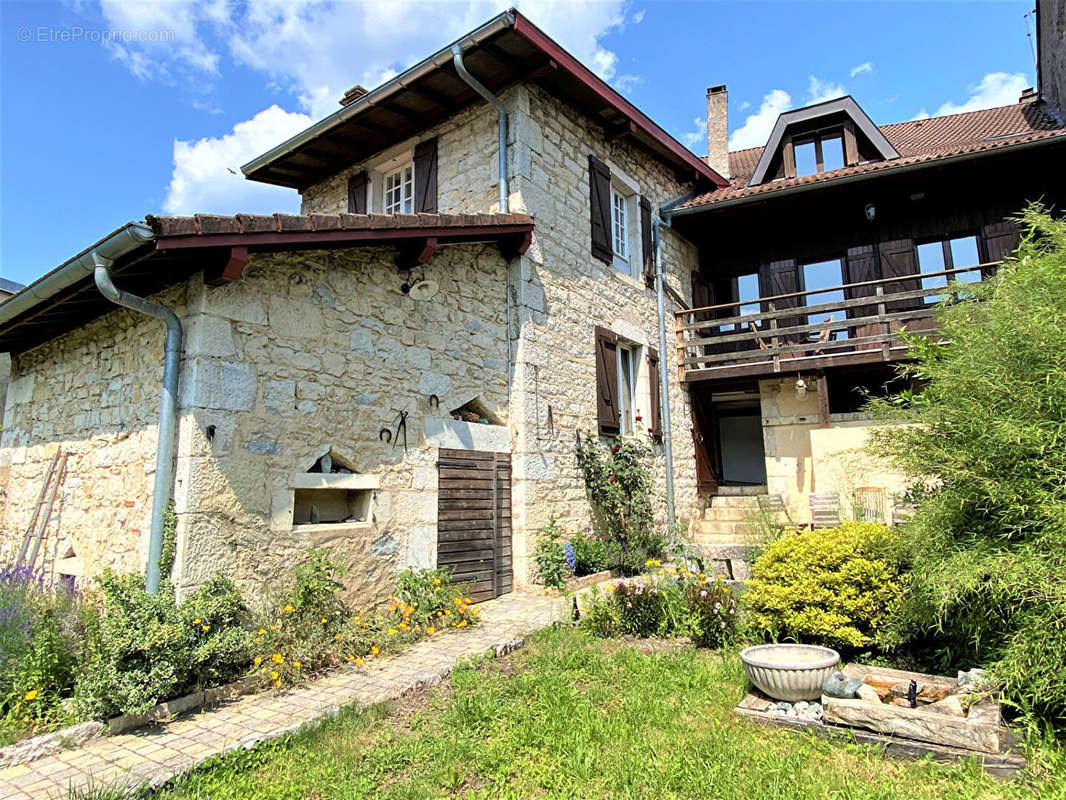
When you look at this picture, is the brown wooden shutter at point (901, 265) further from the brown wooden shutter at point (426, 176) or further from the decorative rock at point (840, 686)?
the decorative rock at point (840, 686)

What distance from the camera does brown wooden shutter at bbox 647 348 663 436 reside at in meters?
9.52

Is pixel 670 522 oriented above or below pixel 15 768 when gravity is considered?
above

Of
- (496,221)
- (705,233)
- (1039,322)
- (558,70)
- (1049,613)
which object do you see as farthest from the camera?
(705,233)

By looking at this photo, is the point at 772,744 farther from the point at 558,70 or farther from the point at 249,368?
the point at 558,70

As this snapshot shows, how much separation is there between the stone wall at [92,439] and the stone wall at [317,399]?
0.55m

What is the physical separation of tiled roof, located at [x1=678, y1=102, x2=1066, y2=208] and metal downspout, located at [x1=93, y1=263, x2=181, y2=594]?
8172 mm

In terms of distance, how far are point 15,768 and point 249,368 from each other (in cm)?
271

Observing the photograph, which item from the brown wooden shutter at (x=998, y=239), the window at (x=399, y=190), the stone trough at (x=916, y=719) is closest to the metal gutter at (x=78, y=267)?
the stone trough at (x=916, y=719)

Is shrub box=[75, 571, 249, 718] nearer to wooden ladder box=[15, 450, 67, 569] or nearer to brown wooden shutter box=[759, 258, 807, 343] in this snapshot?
wooden ladder box=[15, 450, 67, 569]

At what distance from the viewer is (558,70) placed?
24.6 ft

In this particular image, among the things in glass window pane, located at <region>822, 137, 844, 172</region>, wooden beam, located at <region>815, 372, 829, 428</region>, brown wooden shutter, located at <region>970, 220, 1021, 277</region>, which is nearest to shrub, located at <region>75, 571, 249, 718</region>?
wooden beam, located at <region>815, 372, 829, 428</region>

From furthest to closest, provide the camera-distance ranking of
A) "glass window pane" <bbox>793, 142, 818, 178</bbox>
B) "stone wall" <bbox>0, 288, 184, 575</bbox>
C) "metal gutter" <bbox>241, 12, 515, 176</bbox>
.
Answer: "glass window pane" <bbox>793, 142, 818, 178</bbox> → "metal gutter" <bbox>241, 12, 515, 176</bbox> → "stone wall" <bbox>0, 288, 184, 575</bbox>

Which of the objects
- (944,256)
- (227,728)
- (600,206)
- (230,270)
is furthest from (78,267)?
(944,256)

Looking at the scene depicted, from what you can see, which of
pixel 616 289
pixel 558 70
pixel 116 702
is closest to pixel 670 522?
pixel 616 289
